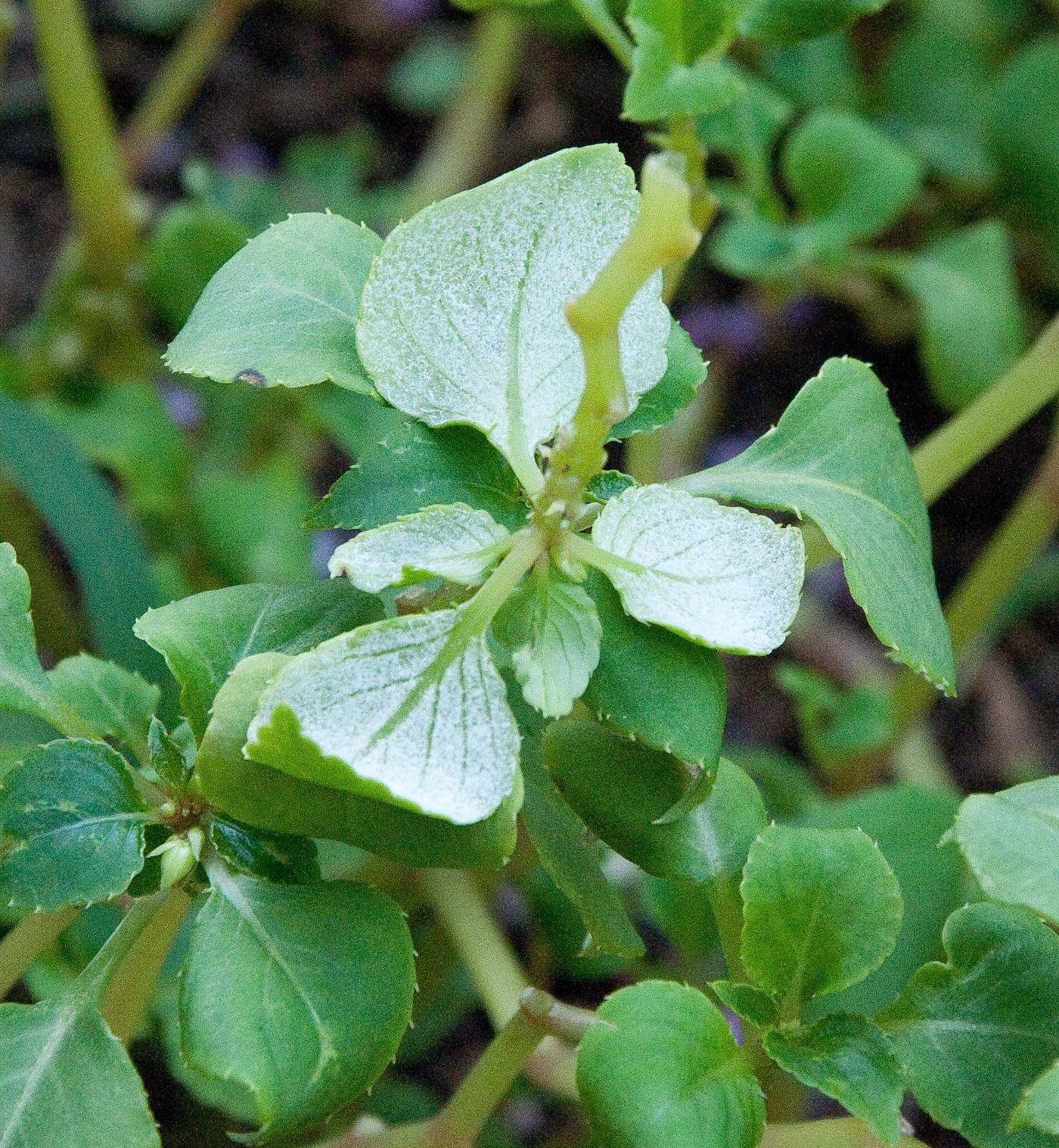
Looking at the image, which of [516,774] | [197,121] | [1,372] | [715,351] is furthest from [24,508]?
[516,774]

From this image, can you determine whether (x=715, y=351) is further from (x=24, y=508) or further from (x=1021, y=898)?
(x=1021, y=898)

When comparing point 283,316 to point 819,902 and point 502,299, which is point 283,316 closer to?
point 502,299

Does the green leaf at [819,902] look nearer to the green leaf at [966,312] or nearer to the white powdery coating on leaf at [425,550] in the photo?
the white powdery coating on leaf at [425,550]

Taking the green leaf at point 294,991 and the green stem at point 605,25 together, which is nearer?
the green leaf at point 294,991

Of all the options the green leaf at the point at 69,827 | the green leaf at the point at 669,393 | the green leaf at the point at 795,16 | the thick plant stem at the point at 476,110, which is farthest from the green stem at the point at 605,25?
the thick plant stem at the point at 476,110

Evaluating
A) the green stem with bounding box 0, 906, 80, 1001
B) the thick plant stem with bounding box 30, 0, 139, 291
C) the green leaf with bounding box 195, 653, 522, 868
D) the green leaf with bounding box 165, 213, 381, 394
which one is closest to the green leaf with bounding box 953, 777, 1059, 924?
the green leaf with bounding box 195, 653, 522, 868

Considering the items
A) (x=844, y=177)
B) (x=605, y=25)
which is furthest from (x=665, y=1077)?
(x=844, y=177)
